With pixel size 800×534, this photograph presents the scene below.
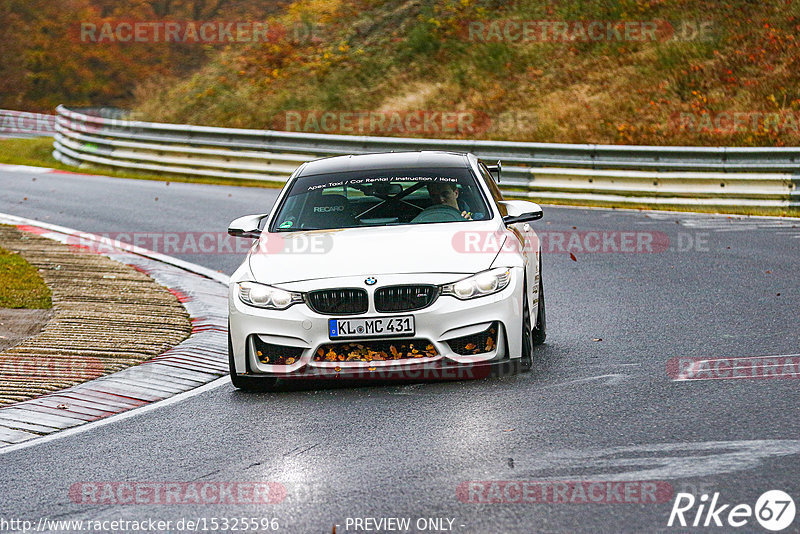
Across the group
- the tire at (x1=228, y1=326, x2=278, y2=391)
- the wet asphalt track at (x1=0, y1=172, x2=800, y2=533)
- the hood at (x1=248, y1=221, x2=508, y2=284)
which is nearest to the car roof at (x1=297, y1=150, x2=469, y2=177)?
the hood at (x1=248, y1=221, x2=508, y2=284)

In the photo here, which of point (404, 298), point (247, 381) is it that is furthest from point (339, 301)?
point (247, 381)

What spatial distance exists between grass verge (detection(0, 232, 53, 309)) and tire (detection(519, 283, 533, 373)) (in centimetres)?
529

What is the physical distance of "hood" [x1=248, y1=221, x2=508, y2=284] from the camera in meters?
7.71

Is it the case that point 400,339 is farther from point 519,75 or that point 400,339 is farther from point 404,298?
point 519,75

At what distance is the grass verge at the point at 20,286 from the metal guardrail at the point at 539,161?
381 inches

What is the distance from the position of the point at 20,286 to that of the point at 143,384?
437 cm

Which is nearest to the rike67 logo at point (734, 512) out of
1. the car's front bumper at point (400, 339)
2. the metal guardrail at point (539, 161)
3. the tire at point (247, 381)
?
the car's front bumper at point (400, 339)

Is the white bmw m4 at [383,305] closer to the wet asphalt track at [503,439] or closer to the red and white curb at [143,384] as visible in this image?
the wet asphalt track at [503,439]

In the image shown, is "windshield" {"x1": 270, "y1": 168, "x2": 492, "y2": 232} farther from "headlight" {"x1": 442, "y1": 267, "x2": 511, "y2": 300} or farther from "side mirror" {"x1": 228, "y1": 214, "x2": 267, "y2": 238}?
"headlight" {"x1": 442, "y1": 267, "x2": 511, "y2": 300}

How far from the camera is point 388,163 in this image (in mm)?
9398

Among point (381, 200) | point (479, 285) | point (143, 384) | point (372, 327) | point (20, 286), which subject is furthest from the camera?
point (20, 286)

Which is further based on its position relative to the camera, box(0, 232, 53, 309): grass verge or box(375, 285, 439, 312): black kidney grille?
box(0, 232, 53, 309): grass verge

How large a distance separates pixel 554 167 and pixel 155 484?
650 inches

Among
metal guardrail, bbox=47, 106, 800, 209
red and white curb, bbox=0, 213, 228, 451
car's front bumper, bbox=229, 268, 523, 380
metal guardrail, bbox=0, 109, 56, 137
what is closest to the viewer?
red and white curb, bbox=0, 213, 228, 451
